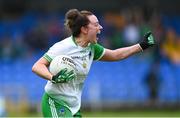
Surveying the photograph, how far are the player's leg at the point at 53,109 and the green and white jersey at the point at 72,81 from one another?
A: 56 millimetres

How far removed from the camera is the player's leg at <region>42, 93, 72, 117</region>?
930 cm

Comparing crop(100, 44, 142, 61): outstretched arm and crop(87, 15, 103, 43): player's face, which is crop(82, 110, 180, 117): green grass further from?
crop(87, 15, 103, 43): player's face

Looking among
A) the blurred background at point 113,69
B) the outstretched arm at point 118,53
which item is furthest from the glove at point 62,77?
the blurred background at point 113,69

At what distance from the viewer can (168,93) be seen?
21.6 m

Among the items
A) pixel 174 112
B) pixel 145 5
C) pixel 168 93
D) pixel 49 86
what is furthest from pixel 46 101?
pixel 145 5

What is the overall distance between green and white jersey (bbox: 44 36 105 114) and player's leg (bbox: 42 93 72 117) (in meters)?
0.06

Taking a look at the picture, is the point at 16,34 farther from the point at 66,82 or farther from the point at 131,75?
the point at 66,82

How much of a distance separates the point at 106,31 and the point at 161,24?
5.25 ft

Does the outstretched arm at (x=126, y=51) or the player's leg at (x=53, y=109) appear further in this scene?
the outstretched arm at (x=126, y=51)

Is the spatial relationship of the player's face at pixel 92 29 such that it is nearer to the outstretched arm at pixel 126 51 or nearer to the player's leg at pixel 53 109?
the outstretched arm at pixel 126 51

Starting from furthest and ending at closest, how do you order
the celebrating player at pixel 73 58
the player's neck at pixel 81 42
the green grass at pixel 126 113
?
the green grass at pixel 126 113 → the player's neck at pixel 81 42 → the celebrating player at pixel 73 58

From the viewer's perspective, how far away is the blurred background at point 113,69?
21.1 meters

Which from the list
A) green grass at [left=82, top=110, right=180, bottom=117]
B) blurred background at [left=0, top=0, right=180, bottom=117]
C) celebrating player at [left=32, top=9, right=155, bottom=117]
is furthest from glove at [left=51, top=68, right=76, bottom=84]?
blurred background at [left=0, top=0, right=180, bottom=117]

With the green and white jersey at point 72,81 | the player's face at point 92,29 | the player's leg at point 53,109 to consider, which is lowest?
the player's leg at point 53,109
